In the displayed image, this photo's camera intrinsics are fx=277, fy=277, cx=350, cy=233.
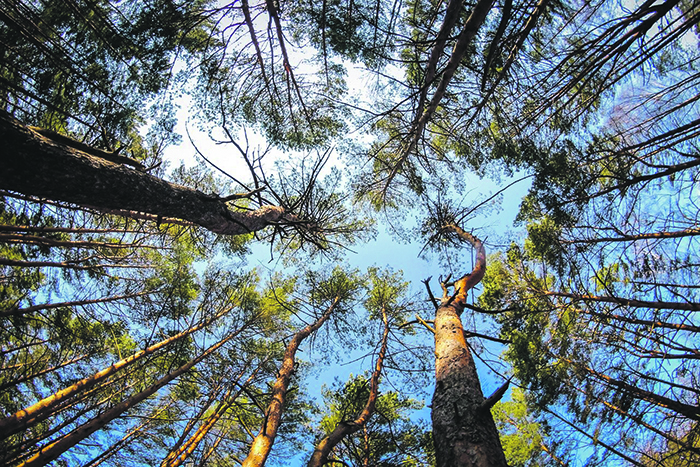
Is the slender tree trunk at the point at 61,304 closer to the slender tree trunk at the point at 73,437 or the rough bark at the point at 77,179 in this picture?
the slender tree trunk at the point at 73,437

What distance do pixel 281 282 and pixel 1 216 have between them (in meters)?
5.88

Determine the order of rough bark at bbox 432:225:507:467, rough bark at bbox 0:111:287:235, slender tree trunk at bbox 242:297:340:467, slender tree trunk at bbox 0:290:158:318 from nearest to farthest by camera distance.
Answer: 1. rough bark at bbox 0:111:287:235
2. rough bark at bbox 432:225:507:467
3. slender tree trunk at bbox 242:297:340:467
4. slender tree trunk at bbox 0:290:158:318

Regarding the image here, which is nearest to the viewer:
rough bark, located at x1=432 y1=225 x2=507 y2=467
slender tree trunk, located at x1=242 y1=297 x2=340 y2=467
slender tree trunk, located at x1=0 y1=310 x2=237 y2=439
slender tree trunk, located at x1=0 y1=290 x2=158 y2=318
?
rough bark, located at x1=432 y1=225 x2=507 y2=467

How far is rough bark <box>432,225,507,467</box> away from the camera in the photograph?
1.68 metres

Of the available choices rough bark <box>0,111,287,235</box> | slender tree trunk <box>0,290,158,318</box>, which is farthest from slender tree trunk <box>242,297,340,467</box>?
slender tree trunk <box>0,290,158,318</box>

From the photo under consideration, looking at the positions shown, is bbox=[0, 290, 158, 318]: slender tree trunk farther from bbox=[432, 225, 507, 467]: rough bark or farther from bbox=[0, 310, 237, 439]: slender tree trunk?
bbox=[432, 225, 507, 467]: rough bark

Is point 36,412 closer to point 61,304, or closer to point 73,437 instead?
point 73,437

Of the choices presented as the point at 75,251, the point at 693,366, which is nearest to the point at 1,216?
the point at 75,251

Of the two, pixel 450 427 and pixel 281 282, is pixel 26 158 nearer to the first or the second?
pixel 450 427

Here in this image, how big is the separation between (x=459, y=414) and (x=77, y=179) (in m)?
2.91

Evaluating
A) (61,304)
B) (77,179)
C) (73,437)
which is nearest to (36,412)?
(73,437)

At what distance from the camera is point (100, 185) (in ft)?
5.87

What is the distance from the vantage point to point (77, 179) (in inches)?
65.6

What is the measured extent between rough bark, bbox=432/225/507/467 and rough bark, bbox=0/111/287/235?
2662 millimetres
